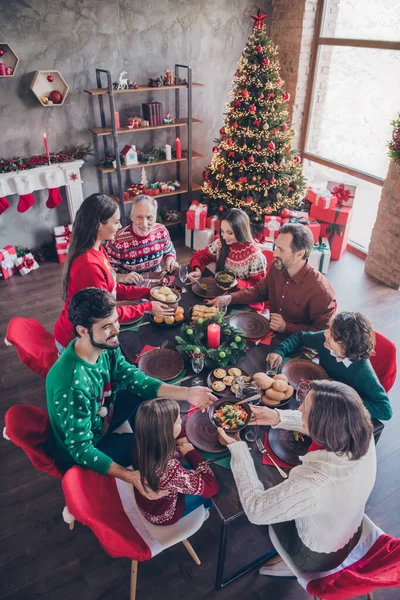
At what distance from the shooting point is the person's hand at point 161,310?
2686 mm

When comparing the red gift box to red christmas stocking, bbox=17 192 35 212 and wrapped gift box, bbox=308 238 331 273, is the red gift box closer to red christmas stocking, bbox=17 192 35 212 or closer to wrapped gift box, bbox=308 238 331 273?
wrapped gift box, bbox=308 238 331 273

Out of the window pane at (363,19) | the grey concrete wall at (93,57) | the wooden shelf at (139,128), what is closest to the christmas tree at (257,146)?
the wooden shelf at (139,128)

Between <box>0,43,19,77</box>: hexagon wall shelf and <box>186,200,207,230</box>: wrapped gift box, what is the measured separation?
236 centimetres

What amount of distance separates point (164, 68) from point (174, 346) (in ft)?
13.6

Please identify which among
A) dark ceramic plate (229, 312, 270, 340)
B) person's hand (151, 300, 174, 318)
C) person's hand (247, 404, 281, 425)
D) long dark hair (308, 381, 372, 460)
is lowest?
dark ceramic plate (229, 312, 270, 340)

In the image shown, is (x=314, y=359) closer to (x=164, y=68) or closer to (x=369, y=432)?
(x=369, y=432)

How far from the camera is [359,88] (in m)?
5.28

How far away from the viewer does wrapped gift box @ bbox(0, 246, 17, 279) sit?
16.4ft

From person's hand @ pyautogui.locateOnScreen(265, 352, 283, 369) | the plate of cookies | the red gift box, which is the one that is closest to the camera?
the plate of cookies

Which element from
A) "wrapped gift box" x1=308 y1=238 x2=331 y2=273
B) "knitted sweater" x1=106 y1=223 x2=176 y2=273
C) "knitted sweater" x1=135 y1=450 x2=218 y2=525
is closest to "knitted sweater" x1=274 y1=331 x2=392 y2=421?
"knitted sweater" x1=135 y1=450 x2=218 y2=525

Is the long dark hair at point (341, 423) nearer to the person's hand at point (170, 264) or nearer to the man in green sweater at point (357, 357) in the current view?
the man in green sweater at point (357, 357)

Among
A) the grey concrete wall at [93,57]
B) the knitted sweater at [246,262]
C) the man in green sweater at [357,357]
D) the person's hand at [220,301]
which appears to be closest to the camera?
the man in green sweater at [357,357]

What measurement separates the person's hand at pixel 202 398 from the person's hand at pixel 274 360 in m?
0.38

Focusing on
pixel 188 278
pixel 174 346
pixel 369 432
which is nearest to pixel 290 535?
pixel 369 432
